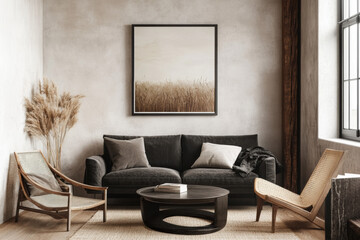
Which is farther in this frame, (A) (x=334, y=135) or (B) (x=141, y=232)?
(A) (x=334, y=135)

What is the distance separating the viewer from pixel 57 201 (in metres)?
4.23

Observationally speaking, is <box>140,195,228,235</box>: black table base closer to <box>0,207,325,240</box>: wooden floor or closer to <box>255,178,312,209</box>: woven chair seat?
<box>255,178,312,209</box>: woven chair seat

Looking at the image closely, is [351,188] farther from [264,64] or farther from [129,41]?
[129,41]

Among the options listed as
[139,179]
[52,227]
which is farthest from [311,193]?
[52,227]

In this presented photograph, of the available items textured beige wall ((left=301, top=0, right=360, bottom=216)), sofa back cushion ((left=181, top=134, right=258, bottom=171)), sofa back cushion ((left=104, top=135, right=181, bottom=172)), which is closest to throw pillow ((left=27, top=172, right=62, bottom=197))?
sofa back cushion ((left=104, top=135, right=181, bottom=172))

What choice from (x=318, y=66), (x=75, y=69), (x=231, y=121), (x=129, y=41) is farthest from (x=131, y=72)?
(x=318, y=66)

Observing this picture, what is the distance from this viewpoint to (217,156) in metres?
5.07

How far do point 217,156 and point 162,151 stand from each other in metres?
0.77

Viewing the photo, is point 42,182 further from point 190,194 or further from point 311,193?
point 311,193

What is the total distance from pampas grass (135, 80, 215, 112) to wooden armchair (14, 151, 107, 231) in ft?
5.20

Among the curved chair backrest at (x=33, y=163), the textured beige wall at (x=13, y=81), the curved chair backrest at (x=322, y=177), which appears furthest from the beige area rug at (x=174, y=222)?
the textured beige wall at (x=13, y=81)

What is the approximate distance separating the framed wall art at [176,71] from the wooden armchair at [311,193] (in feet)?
5.82

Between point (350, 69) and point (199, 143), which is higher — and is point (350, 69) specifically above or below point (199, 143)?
above

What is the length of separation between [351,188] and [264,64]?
10.5ft
